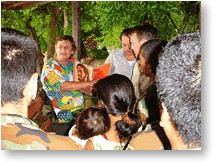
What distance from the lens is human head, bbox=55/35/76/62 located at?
8.21 ft

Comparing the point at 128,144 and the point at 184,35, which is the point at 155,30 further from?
the point at 128,144

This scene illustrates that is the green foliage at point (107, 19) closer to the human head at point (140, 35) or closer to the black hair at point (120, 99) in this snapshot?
the human head at point (140, 35)

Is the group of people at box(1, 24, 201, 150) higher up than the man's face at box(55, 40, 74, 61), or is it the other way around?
the man's face at box(55, 40, 74, 61)

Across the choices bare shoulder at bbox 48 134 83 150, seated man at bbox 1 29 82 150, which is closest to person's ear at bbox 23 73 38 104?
seated man at bbox 1 29 82 150

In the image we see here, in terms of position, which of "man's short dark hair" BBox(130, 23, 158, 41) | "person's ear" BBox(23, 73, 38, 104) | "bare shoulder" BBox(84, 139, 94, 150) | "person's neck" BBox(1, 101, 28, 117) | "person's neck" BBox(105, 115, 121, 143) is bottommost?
"bare shoulder" BBox(84, 139, 94, 150)

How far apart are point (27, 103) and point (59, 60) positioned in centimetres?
32

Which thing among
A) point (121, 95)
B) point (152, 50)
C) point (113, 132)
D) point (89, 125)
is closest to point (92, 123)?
point (89, 125)

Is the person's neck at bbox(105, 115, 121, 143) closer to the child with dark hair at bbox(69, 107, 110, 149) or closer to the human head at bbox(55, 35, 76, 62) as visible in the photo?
the child with dark hair at bbox(69, 107, 110, 149)

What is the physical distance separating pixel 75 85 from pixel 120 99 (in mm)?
287

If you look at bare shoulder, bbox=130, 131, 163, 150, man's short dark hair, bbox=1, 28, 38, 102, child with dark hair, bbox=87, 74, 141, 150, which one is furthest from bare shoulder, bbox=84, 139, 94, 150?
man's short dark hair, bbox=1, 28, 38, 102

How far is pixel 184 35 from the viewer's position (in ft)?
8.11

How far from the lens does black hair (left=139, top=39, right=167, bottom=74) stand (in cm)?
247

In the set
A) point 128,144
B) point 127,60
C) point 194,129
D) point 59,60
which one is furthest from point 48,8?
point 194,129

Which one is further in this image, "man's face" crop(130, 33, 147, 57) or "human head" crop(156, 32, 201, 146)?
"man's face" crop(130, 33, 147, 57)
